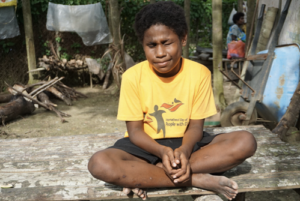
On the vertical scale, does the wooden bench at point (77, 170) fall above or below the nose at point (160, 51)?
below

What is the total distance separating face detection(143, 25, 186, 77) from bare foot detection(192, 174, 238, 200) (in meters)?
0.73

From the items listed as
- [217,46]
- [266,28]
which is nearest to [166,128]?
[266,28]

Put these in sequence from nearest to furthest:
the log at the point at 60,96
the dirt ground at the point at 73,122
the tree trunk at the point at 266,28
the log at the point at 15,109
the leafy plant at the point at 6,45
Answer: the tree trunk at the point at 266,28
the dirt ground at the point at 73,122
the log at the point at 15,109
the log at the point at 60,96
the leafy plant at the point at 6,45

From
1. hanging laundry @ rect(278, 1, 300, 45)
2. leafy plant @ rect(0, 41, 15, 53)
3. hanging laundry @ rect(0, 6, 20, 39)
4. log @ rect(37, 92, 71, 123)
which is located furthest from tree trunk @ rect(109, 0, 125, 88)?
hanging laundry @ rect(278, 1, 300, 45)

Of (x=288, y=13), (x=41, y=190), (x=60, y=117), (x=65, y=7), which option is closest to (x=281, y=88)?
(x=288, y=13)

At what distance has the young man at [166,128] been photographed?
1.75 meters

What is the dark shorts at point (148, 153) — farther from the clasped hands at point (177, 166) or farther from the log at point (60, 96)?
the log at point (60, 96)

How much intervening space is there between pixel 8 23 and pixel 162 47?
20.0ft

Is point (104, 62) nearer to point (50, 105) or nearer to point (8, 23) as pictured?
point (8, 23)

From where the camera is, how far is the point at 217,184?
1727 millimetres

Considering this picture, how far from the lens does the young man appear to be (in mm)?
1750

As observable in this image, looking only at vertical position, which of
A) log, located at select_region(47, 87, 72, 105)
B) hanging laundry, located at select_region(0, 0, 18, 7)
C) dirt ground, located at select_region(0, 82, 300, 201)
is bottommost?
dirt ground, located at select_region(0, 82, 300, 201)

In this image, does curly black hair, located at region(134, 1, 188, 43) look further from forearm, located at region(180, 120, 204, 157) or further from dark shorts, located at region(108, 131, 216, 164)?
dark shorts, located at region(108, 131, 216, 164)

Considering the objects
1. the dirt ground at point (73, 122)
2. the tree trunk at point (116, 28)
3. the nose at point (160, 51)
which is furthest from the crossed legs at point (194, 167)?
the tree trunk at point (116, 28)
